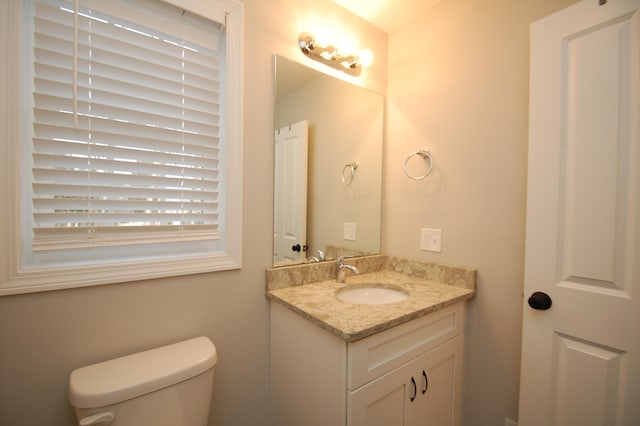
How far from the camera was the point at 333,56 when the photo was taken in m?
1.47

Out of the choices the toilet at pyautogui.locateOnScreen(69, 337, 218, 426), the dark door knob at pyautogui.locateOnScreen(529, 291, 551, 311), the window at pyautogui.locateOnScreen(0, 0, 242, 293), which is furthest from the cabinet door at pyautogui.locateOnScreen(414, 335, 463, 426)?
the window at pyautogui.locateOnScreen(0, 0, 242, 293)

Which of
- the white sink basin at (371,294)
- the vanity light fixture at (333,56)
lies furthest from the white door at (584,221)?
the vanity light fixture at (333,56)

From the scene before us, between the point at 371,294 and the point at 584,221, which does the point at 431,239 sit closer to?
the point at 371,294

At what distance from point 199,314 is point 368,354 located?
0.70 metres

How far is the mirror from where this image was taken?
1342mm

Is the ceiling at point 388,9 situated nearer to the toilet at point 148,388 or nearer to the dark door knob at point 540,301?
the dark door knob at point 540,301

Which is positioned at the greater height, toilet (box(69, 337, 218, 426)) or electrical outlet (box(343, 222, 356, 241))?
electrical outlet (box(343, 222, 356, 241))

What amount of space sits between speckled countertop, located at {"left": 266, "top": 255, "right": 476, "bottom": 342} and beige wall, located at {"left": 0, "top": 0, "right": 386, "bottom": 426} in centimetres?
19

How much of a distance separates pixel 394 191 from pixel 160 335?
1.42m

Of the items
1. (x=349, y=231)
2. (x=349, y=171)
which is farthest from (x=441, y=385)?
(x=349, y=171)

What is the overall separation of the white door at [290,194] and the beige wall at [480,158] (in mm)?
659

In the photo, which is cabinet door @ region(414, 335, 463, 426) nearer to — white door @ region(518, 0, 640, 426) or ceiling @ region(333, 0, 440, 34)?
white door @ region(518, 0, 640, 426)

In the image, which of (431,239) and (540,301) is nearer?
(540,301)

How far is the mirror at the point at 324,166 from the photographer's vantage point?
134 centimetres
